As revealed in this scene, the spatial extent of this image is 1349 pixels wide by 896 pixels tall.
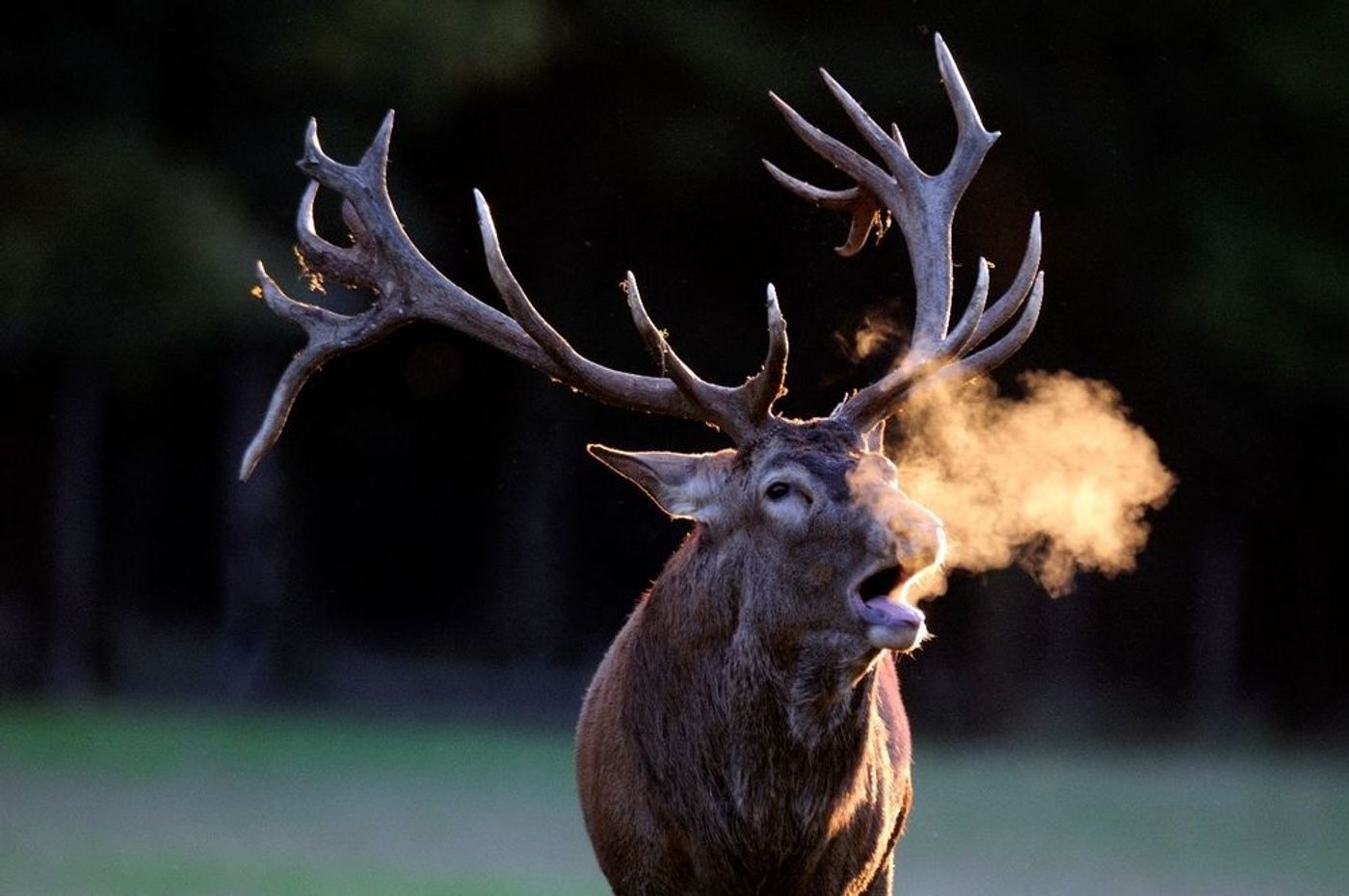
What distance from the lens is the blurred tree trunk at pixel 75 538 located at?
913 inches

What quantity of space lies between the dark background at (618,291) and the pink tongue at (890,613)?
10.3 metres

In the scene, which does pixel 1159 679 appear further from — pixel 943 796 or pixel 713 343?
pixel 943 796

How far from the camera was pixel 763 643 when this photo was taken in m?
6.85

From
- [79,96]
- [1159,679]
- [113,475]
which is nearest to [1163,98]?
[1159,679]

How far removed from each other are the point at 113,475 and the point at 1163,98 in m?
11.8

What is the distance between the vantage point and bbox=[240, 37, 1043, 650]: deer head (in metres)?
6.73

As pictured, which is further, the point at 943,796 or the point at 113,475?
the point at 113,475

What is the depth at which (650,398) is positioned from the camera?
7.52m

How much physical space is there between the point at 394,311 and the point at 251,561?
51.4ft

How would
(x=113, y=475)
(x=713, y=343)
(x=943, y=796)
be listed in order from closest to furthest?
(x=943, y=796) < (x=713, y=343) < (x=113, y=475)

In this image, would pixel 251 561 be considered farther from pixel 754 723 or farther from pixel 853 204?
pixel 754 723

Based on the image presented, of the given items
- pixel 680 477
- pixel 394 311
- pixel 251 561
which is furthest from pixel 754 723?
pixel 251 561

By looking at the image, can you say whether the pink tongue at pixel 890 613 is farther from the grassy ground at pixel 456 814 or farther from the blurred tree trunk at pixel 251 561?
the blurred tree trunk at pixel 251 561

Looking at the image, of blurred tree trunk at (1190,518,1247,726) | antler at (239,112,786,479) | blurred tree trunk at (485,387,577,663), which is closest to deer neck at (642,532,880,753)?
antler at (239,112,786,479)
